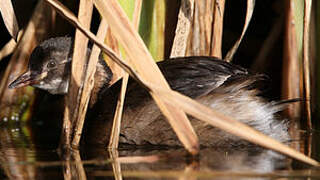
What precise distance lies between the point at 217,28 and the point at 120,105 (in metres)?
1.06

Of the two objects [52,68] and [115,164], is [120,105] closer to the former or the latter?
[115,164]

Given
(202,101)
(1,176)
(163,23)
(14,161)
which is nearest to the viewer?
(1,176)

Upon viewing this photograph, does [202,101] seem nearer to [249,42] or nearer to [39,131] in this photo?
[39,131]

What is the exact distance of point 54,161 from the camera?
3.68 m

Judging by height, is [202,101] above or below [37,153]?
above

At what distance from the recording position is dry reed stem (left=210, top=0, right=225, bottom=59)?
4.48 m

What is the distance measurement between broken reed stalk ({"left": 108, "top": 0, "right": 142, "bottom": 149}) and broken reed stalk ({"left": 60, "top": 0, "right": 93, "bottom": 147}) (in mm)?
218

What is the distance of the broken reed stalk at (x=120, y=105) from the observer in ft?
12.3

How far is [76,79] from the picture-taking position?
13.4ft

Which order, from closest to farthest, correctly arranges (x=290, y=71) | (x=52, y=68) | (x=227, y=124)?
(x=227, y=124), (x=52, y=68), (x=290, y=71)

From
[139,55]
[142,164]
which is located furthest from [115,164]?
[139,55]

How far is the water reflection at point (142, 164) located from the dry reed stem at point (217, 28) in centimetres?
89

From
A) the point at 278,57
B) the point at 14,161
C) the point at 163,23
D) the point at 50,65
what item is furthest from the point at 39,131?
the point at 278,57

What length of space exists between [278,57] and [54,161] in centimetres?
300
